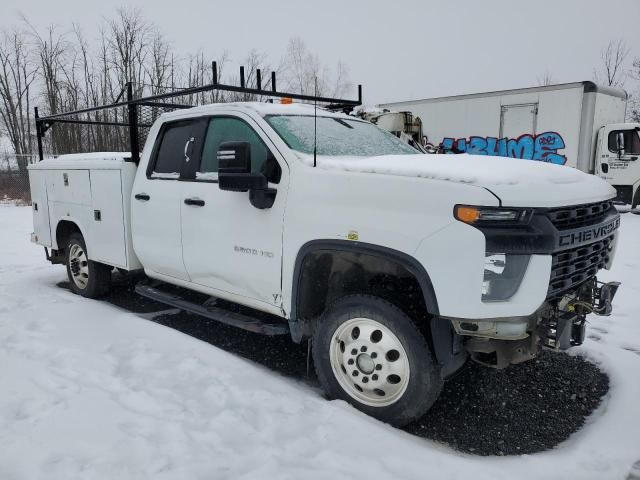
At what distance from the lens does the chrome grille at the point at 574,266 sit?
2.71 meters

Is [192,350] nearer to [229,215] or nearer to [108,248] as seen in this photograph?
[229,215]

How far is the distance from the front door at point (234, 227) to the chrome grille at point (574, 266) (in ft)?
5.50

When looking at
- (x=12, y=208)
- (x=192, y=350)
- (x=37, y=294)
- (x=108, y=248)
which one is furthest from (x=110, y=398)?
(x=12, y=208)

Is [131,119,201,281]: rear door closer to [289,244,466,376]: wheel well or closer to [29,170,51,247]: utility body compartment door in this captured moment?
[289,244,466,376]: wheel well

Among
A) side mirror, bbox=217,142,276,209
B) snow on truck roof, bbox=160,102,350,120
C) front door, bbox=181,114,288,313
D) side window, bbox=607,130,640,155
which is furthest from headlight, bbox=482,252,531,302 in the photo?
side window, bbox=607,130,640,155

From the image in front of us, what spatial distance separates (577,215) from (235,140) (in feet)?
8.00

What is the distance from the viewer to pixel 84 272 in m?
5.78

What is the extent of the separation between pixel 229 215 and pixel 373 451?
6.35ft

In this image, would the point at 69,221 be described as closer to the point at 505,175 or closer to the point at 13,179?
the point at 505,175

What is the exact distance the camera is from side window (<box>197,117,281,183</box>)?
11.7ft

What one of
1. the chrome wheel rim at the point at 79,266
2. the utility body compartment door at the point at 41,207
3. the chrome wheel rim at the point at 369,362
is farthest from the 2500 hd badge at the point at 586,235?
the utility body compartment door at the point at 41,207

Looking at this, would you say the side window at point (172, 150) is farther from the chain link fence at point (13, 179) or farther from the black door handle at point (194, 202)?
the chain link fence at point (13, 179)

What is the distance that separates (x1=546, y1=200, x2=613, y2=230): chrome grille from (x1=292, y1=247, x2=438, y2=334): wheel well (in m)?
0.81

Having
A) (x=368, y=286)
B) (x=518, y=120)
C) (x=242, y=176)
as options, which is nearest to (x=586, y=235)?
(x=368, y=286)
